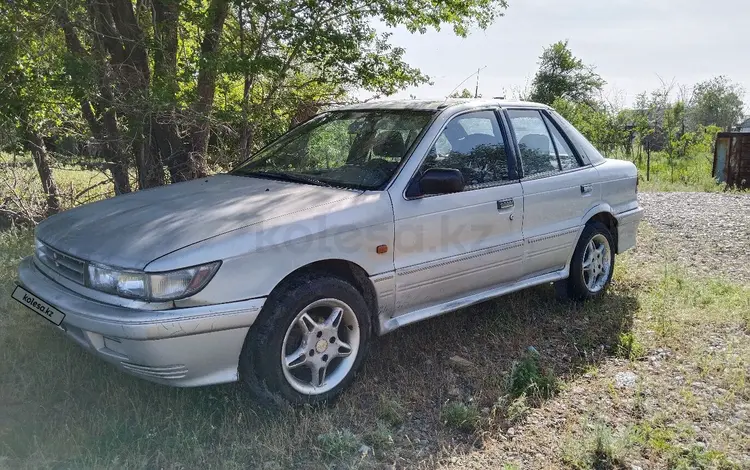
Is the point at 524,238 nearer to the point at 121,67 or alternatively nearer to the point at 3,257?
the point at 121,67

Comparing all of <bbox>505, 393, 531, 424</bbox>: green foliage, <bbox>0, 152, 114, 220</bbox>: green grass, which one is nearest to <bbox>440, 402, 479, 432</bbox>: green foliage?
<bbox>505, 393, 531, 424</bbox>: green foliage

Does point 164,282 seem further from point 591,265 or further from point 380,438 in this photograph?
point 591,265

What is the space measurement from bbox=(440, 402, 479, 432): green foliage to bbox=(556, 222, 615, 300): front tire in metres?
1.99

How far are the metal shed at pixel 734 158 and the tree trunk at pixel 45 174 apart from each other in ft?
46.0

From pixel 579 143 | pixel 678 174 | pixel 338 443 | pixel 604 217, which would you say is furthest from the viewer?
pixel 678 174

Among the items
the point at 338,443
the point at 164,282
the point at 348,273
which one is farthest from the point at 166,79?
the point at 338,443

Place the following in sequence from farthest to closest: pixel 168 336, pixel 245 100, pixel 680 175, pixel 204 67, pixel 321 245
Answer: pixel 680 175
pixel 245 100
pixel 204 67
pixel 321 245
pixel 168 336

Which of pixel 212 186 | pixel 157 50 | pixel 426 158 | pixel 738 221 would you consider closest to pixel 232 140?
pixel 157 50

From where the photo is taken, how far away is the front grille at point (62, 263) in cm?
295

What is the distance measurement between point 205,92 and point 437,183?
3625mm

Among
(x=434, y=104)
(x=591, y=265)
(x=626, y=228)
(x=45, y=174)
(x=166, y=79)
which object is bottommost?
(x=591, y=265)

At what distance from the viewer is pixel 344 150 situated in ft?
13.1

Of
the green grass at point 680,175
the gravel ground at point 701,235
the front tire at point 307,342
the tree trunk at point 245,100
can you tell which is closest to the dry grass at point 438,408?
the front tire at point 307,342

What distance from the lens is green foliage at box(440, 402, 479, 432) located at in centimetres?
308
